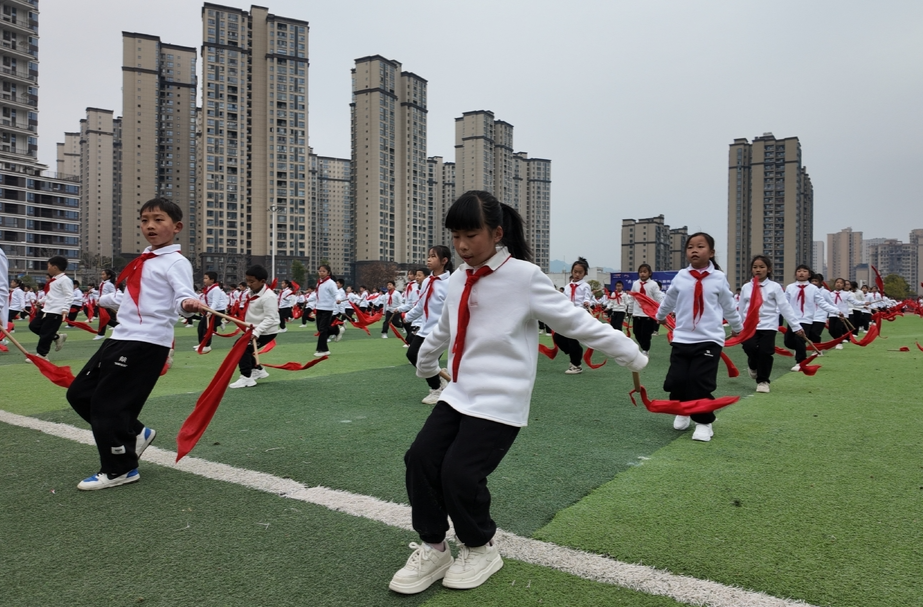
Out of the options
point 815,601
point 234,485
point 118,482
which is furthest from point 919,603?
point 118,482

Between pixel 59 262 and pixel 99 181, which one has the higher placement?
pixel 99 181

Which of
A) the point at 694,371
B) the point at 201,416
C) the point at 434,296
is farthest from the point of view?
the point at 434,296

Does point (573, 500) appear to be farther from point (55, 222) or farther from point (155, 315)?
point (55, 222)

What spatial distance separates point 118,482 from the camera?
151 inches

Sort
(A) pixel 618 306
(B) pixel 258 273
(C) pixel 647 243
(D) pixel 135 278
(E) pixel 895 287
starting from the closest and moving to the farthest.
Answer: (D) pixel 135 278 → (B) pixel 258 273 → (A) pixel 618 306 → (E) pixel 895 287 → (C) pixel 647 243

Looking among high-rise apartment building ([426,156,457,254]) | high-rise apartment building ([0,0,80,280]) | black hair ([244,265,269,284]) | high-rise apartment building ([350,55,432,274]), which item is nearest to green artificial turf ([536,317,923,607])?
black hair ([244,265,269,284])

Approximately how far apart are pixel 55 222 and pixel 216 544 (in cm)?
8596

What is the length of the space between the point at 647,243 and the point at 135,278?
11937 cm

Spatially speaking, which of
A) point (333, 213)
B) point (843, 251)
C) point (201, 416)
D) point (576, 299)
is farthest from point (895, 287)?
point (333, 213)

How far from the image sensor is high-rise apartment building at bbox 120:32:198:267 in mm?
84000

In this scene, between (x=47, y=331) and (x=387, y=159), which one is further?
(x=387, y=159)

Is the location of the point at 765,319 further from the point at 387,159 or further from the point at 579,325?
the point at 387,159

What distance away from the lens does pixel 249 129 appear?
75.2 m

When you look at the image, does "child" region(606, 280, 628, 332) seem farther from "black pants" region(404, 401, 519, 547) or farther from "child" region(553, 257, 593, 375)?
"black pants" region(404, 401, 519, 547)
